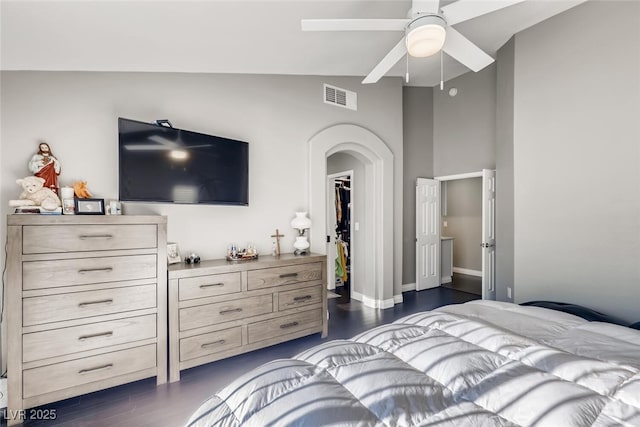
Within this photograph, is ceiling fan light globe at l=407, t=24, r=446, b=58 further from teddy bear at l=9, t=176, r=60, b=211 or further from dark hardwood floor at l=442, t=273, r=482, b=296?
dark hardwood floor at l=442, t=273, r=482, b=296

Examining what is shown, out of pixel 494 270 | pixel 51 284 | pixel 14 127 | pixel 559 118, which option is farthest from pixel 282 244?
pixel 559 118

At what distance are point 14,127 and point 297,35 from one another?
2.29 m

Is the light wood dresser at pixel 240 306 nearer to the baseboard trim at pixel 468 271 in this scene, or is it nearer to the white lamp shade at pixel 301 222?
the white lamp shade at pixel 301 222

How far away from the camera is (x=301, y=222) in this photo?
338 cm

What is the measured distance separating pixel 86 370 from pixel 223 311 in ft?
3.08

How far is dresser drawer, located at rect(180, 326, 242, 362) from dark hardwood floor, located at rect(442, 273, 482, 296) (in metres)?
3.99

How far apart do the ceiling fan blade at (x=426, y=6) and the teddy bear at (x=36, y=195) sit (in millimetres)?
2727

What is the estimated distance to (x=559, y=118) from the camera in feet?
10.0

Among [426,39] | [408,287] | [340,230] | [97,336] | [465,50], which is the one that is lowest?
[408,287]

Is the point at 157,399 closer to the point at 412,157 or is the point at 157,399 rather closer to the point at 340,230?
the point at 340,230

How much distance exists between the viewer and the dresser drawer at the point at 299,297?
2887 mm

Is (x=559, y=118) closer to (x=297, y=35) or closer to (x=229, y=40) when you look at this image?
(x=297, y=35)

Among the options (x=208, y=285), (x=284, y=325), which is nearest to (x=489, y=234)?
(x=284, y=325)

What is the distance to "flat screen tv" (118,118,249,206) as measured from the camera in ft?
7.68
